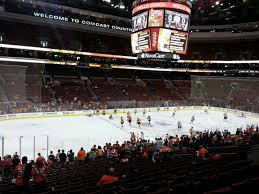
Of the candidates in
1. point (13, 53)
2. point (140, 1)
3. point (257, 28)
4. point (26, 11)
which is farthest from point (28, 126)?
point (257, 28)

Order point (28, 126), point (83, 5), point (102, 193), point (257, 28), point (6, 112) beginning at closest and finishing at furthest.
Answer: point (102, 193) < point (28, 126) < point (6, 112) < point (83, 5) < point (257, 28)

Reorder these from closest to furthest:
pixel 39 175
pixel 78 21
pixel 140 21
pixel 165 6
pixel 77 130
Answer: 1. pixel 39 175
2. pixel 165 6
3. pixel 140 21
4. pixel 77 130
5. pixel 78 21

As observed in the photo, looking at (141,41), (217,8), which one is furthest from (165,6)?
(217,8)

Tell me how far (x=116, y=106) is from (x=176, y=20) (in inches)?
744

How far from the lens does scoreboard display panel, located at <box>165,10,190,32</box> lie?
15.5 m

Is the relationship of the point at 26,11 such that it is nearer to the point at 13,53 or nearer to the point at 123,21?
the point at 13,53

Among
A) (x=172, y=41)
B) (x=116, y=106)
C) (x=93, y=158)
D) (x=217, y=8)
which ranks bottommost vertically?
(x=93, y=158)

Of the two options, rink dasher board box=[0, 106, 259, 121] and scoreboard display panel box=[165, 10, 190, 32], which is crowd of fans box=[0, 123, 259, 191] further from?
rink dasher board box=[0, 106, 259, 121]

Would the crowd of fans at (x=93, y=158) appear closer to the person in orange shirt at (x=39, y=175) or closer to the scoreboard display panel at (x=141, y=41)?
the person in orange shirt at (x=39, y=175)

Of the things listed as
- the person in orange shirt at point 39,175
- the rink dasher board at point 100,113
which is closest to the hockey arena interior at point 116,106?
the person in orange shirt at point 39,175

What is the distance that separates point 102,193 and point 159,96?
39.8m

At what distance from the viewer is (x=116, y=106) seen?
110 feet

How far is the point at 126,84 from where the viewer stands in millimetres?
44812

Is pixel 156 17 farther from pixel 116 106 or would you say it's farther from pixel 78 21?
pixel 78 21
